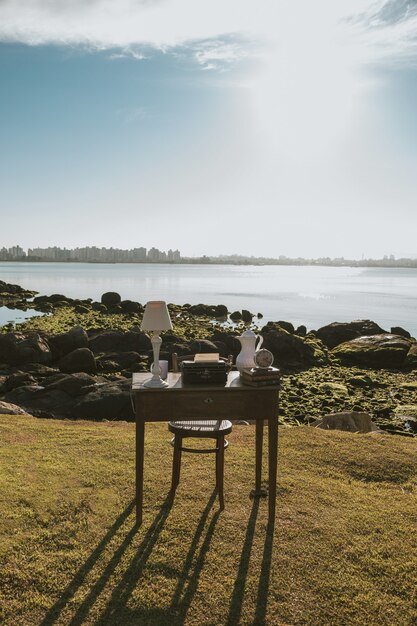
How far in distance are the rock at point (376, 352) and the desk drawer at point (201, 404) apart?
15875 mm

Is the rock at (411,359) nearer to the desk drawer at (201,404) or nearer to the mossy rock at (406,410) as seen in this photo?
the mossy rock at (406,410)

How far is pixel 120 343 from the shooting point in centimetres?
Answer: 2055

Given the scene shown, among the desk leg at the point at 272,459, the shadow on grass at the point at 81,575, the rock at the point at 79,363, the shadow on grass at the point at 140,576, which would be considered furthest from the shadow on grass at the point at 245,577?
the rock at the point at 79,363

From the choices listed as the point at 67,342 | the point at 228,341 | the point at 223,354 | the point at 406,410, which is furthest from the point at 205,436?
the point at 228,341

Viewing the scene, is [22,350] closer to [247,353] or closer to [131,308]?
[247,353]

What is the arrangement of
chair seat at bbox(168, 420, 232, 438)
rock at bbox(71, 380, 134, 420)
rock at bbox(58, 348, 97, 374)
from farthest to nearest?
rock at bbox(58, 348, 97, 374), rock at bbox(71, 380, 134, 420), chair seat at bbox(168, 420, 232, 438)

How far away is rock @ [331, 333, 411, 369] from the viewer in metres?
19.6

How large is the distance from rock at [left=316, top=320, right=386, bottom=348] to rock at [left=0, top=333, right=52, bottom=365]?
495 inches

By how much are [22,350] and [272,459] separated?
1493 cm

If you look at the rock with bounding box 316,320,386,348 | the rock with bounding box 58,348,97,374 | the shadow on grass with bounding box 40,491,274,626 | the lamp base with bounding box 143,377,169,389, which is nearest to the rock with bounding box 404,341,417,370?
the rock with bounding box 316,320,386,348

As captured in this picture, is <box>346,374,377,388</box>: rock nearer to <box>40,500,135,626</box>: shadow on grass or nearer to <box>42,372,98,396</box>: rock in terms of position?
<box>42,372,98,396</box>: rock

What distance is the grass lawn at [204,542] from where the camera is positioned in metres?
3.74

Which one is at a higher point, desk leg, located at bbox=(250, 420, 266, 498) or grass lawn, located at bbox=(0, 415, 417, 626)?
desk leg, located at bbox=(250, 420, 266, 498)

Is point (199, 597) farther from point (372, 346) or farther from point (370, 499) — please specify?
point (372, 346)
